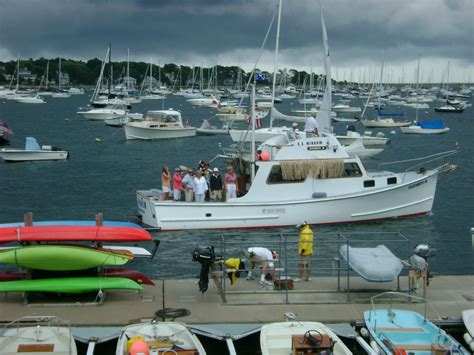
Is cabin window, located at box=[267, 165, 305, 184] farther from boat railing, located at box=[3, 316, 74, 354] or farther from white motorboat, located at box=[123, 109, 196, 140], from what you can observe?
white motorboat, located at box=[123, 109, 196, 140]

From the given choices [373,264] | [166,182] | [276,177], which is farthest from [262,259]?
[166,182]

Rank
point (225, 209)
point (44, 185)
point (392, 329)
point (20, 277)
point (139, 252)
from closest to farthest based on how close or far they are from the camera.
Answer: point (392, 329)
point (20, 277)
point (139, 252)
point (225, 209)
point (44, 185)

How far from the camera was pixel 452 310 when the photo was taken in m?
14.2

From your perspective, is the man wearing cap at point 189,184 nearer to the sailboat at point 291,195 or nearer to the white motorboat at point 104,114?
the sailboat at point 291,195

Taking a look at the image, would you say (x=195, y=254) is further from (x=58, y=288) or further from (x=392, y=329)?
(x=392, y=329)

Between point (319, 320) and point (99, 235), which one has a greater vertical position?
point (99, 235)

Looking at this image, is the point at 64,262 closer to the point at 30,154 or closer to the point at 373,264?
the point at 373,264

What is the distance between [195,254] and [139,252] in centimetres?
285

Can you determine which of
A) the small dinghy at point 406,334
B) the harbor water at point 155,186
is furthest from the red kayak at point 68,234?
the small dinghy at point 406,334

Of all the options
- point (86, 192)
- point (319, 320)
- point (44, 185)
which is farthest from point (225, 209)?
point (44, 185)

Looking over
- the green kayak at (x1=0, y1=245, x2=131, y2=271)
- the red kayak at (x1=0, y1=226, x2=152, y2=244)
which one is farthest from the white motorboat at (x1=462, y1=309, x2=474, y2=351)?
the green kayak at (x1=0, y1=245, x2=131, y2=271)

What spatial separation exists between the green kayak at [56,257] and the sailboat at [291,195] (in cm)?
983

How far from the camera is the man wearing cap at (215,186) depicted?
24.6m

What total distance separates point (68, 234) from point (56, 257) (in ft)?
3.11
